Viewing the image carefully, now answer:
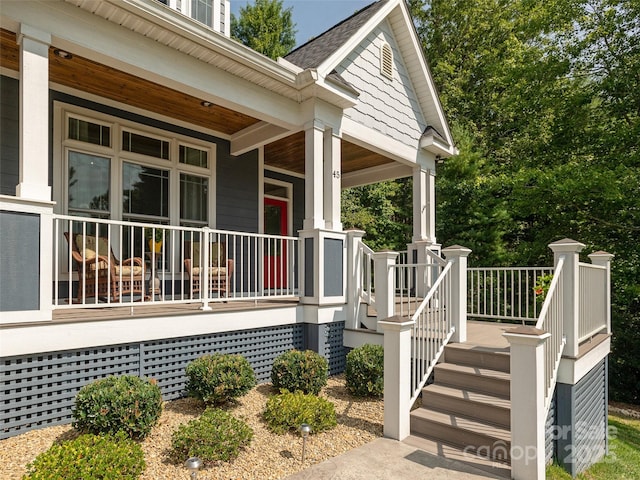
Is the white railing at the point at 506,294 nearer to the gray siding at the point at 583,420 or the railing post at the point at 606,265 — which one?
the railing post at the point at 606,265

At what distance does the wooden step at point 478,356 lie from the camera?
4207 millimetres

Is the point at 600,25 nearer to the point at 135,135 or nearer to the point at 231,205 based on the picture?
the point at 231,205

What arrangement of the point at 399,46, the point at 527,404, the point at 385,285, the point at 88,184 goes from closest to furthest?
the point at 527,404
the point at 385,285
the point at 88,184
the point at 399,46

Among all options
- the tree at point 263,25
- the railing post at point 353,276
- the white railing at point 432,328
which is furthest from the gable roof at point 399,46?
the tree at point 263,25

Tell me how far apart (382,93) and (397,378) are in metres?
5.33

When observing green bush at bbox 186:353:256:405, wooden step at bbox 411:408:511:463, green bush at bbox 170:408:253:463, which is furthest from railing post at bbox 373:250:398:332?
green bush at bbox 170:408:253:463

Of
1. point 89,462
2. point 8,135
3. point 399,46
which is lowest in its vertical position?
point 89,462

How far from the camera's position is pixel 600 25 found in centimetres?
1043

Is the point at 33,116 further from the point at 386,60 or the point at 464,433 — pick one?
the point at 386,60

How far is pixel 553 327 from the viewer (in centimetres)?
388

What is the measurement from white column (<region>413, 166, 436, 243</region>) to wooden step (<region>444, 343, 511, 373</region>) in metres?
3.80

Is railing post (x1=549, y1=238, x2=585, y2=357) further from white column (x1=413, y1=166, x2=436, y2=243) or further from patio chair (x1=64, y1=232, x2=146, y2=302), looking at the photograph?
patio chair (x1=64, y1=232, x2=146, y2=302)

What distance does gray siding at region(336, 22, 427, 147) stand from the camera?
666cm

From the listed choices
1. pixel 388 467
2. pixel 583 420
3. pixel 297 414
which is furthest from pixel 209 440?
pixel 583 420
